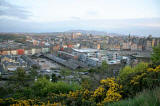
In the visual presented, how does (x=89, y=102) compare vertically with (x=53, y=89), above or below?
above

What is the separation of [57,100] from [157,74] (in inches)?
63.0

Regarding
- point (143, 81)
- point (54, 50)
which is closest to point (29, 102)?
point (143, 81)

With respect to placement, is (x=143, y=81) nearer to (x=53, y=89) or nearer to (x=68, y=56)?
(x=53, y=89)

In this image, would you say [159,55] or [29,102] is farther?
[159,55]

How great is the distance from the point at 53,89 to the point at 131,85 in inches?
60.2

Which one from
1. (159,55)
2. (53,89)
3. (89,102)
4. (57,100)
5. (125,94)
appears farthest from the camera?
(159,55)

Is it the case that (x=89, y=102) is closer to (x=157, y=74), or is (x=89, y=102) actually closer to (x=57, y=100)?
(x=57, y=100)

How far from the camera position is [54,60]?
46.3 feet

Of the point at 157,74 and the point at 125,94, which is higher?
the point at 157,74

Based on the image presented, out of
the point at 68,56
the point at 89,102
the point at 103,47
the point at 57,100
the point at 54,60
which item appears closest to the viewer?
the point at 89,102

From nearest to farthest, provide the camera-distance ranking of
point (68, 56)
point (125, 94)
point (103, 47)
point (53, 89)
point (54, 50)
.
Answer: point (125, 94) < point (53, 89) < point (68, 56) < point (54, 50) < point (103, 47)

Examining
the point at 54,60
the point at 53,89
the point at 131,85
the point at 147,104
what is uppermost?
the point at 147,104

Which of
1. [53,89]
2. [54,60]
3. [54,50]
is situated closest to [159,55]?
[53,89]

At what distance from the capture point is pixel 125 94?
2.01m
